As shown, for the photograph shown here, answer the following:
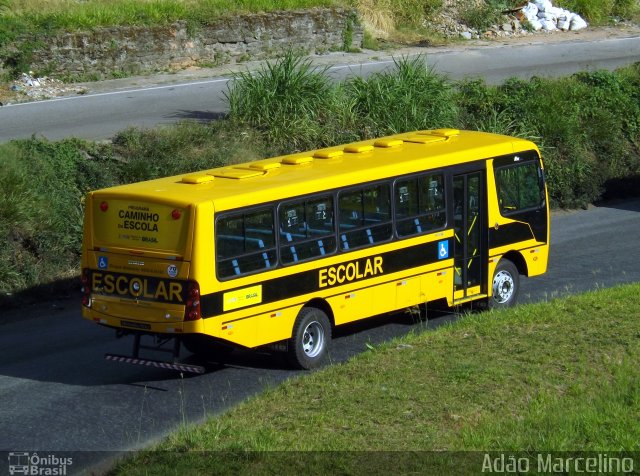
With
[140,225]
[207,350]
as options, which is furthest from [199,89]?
[140,225]

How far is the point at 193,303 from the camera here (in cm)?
1244

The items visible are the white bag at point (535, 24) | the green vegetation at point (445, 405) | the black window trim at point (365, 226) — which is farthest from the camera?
the white bag at point (535, 24)

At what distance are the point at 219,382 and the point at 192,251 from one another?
1.71 m

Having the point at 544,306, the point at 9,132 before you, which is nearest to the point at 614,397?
the point at 544,306

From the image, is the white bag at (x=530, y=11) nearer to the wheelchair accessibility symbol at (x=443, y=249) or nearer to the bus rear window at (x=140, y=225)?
the wheelchair accessibility symbol at (x=443, y=249)

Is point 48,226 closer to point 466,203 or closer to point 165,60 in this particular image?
point 466,203

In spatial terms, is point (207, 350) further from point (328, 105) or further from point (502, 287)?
point (328, 105)

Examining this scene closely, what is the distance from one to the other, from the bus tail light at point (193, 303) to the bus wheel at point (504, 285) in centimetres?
530

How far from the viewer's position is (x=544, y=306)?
14664 millimetres

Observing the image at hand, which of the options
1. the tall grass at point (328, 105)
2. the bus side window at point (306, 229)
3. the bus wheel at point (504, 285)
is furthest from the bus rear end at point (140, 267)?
the tall grass at point (328, 105)

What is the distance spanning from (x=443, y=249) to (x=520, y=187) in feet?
6.27

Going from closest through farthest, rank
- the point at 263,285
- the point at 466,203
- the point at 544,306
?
1. the point at 263,285
2. the point at 544,306
3. the point at 466,203

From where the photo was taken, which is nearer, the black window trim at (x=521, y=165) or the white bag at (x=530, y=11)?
the black window trim at (x=521, y=165)

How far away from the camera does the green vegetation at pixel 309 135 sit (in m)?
18.4
